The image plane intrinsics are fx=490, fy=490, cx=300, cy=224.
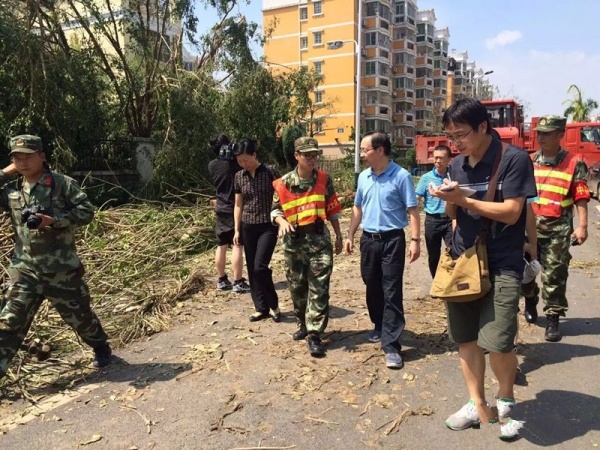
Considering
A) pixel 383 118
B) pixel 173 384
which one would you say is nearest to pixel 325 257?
pixel 173 384

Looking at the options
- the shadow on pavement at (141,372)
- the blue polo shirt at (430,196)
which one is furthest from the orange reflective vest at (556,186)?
the shadow on pavement at (141,372)

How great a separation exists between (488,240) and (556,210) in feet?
6.16

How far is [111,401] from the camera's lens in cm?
349

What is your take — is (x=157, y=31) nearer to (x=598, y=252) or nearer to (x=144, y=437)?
(x=598, y=252)

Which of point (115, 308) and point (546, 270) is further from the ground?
point (546, 270)

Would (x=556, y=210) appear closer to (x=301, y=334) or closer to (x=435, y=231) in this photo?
(x=435, y=231)

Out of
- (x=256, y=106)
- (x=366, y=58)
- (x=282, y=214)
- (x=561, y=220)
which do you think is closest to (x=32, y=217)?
(x=282, y=214)

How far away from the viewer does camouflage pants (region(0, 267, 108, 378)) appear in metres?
3.55

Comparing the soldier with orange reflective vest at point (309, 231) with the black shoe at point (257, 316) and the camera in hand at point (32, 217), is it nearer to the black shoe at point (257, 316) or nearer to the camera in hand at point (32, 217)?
the black shoe at point (257, 316)

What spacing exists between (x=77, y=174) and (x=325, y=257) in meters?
8.42

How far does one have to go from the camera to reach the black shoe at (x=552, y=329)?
14.2 feet

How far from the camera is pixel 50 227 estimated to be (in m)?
3.53

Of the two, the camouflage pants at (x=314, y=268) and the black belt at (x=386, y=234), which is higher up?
the black belt at (x=386, y=234)

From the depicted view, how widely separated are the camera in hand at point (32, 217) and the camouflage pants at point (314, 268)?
1.90 m
